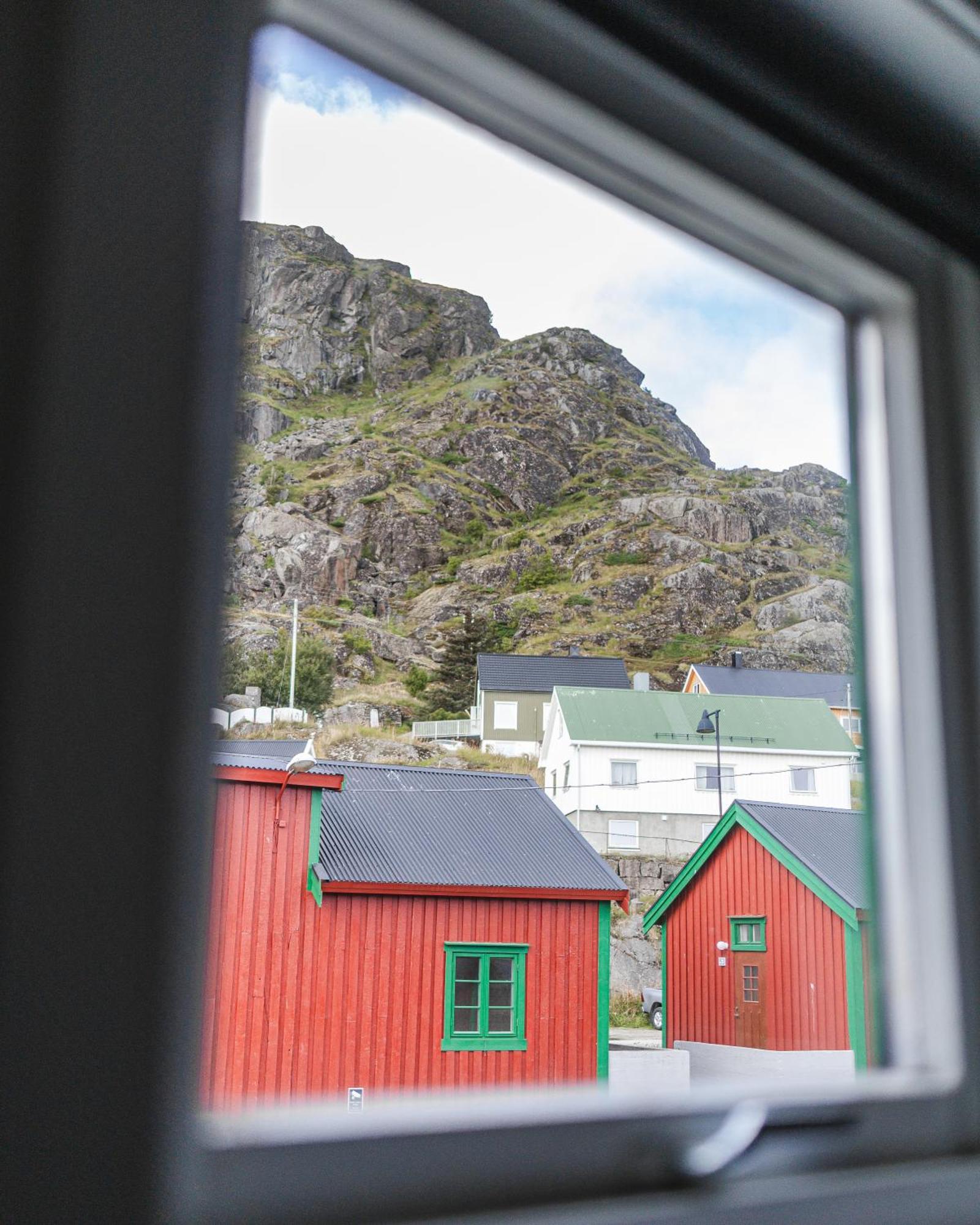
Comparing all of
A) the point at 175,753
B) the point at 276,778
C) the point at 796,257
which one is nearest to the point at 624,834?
the point at 276,778

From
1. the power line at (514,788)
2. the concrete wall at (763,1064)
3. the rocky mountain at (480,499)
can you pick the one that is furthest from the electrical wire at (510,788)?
the concrete wall at (763,1064)

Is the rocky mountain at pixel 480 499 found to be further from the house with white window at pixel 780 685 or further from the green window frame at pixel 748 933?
the green window frame at pixel 748 933

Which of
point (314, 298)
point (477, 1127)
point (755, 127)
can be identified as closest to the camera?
point (477, 1127)

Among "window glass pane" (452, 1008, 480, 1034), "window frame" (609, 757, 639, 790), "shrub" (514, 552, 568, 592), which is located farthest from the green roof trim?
"shrub" (514, 552, 568, 592)

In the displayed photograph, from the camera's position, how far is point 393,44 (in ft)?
2.90

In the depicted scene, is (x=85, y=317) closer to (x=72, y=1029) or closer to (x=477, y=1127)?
(x=72, y=1029)

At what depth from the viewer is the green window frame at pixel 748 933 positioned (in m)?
1.08

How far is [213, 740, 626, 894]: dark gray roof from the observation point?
2.82 feet

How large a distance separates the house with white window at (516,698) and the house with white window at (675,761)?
2cm

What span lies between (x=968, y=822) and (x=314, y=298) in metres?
0.92

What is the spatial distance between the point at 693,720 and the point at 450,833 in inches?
12.5

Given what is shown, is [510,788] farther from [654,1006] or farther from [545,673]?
[654,1006]

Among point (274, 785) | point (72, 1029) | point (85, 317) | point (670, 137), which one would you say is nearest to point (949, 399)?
point (670, 137)

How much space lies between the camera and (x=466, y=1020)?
856 millimetres
